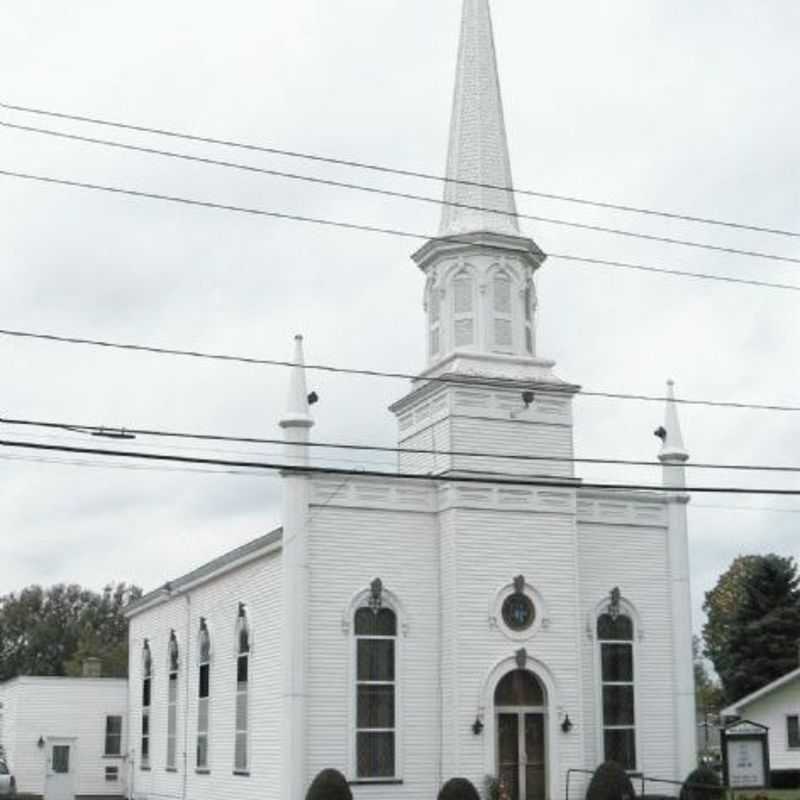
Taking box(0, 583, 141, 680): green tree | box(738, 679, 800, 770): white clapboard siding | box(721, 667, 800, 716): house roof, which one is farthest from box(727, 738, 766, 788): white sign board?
box(0, 583, 141, 680): green tree

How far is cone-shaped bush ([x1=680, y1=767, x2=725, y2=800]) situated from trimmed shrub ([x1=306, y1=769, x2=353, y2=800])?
7.77 metres

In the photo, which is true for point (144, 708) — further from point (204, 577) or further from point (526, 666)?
point (526, 666)

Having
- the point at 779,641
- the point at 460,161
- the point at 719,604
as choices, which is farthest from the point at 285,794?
the point at 719,604

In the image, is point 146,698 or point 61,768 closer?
point 146,698

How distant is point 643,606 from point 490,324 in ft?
25.8

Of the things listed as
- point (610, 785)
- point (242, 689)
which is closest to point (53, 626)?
point (242, 689)

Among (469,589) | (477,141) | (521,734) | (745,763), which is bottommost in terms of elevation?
(745,763)

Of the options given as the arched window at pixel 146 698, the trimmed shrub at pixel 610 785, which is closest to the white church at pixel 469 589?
the trimmed shrub at pixel 610 785

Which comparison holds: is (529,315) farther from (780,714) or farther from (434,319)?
(780,714)

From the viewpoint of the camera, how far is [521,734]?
33219 millimetres

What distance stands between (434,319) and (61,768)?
2215 centimetres

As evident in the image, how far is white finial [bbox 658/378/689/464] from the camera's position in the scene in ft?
117

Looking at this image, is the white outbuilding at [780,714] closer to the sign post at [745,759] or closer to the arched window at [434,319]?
the arched window at [434,319]

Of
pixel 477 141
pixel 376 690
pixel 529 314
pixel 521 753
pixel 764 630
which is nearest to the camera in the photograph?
pixel 376 690
